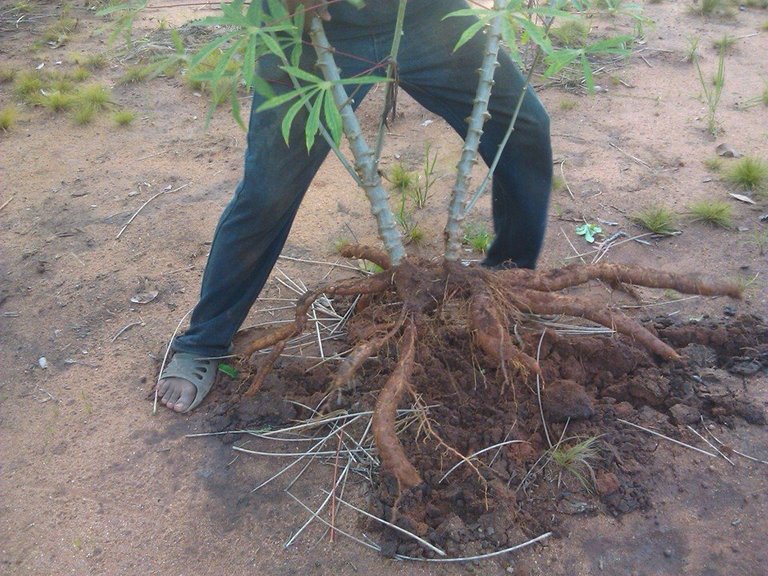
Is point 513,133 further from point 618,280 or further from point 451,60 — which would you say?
point 618,280

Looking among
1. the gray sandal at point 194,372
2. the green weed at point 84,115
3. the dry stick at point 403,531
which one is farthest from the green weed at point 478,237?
the green weed at point 84,115

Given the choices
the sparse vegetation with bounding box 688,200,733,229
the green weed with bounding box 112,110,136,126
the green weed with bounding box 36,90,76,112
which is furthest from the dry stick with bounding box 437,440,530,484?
the green weed with bounding box 36,90,76,112

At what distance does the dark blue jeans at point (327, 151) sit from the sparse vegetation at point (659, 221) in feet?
2.26

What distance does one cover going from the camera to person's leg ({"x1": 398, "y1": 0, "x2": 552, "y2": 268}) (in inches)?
78.3

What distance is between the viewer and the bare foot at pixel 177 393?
2.19 meters

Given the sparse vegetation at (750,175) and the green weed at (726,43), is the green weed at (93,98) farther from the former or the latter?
the green weed at (726,43)

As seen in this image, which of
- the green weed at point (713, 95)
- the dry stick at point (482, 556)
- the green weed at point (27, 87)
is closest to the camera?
the dry stick at point (482, 556)

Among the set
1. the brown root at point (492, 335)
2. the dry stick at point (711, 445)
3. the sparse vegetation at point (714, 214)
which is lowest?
the dry stick at point (711, 445)

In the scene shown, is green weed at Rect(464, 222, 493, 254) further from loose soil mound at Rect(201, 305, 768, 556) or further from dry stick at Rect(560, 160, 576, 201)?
loose soil mound at Rect(201, 305, 768, 556)

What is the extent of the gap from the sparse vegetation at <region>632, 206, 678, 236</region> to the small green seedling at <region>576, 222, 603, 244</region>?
0.17 meters

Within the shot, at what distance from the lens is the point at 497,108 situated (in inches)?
82.7

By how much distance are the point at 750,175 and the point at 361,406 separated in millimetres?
2043

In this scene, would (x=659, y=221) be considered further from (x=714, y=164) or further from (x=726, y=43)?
(x=726, y=43)

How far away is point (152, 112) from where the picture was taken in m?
4.13
